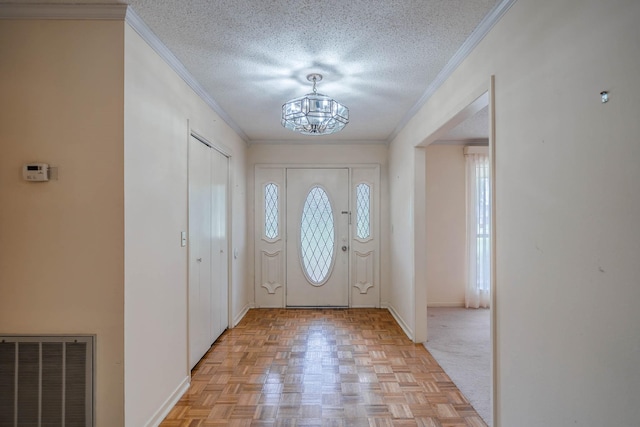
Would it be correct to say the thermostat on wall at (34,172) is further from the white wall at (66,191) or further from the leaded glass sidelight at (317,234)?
the leaded glass sidelight at (317,234)

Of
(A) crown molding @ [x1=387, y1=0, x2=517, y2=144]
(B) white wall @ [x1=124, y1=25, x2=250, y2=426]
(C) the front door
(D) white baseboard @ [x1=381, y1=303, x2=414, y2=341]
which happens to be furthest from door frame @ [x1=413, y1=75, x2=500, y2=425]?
(B) white wall @ [x1=124, y1=25, x2=250, y2=426]

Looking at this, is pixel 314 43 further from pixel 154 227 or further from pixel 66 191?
pixel 66 191

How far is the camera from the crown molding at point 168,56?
6.83 feet

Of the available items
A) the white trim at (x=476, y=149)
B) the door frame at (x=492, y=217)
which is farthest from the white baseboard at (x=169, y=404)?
the white trim at (x=476, y=149)

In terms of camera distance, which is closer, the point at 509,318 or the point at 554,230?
the point at 554,230

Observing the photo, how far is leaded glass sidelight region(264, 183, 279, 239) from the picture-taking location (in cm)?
543

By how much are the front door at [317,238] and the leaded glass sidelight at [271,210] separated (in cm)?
20

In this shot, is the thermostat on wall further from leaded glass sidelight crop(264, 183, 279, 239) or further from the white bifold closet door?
leaded glass sidelight crop(264, 183, 279, 239)

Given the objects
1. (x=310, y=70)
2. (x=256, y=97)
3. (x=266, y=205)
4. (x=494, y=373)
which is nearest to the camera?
(x=494, y=373)

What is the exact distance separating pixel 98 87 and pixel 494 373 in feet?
9.30

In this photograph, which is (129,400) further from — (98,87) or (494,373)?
(494,373)

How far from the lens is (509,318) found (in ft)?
6.28

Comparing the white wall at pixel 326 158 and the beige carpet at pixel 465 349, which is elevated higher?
the white wall at pixel 326 158

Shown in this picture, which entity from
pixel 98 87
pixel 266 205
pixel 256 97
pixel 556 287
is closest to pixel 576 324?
pixel 556 287
